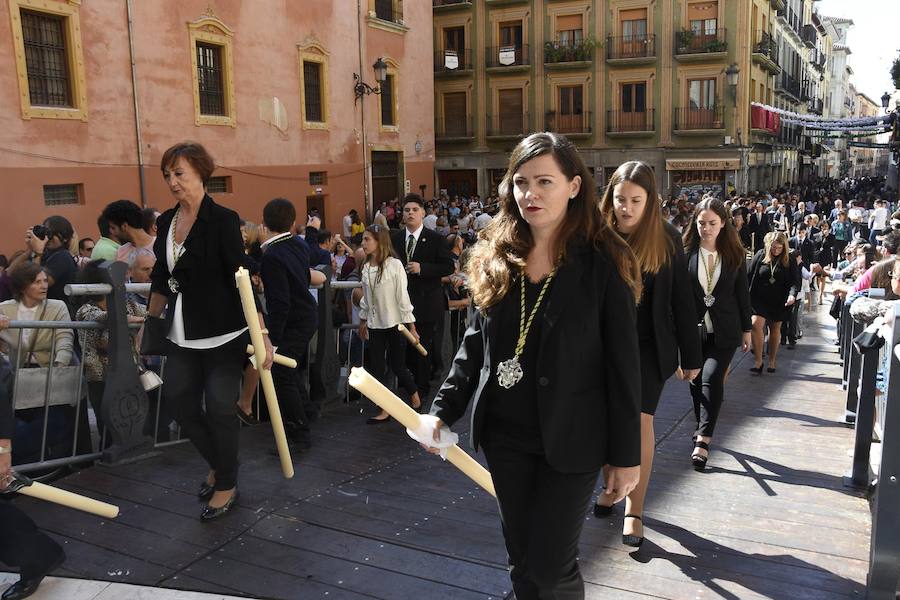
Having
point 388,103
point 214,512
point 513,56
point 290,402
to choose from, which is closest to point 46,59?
point 388,103

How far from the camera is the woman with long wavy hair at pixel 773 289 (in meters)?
8.84

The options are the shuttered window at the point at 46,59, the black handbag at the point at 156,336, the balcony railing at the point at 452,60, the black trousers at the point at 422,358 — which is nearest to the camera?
the black handbag at the point at 156,336

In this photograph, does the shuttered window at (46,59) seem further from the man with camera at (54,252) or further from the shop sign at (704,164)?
the shop sign at (704,164)

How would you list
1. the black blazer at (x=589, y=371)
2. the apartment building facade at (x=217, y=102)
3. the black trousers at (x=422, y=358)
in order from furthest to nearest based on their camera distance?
the apartment building facade at (x=217, y=102) → the black trousers at (x=422, y=358) → the black blazer at (x=589, y=371)

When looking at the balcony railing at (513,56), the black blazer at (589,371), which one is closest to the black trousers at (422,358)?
the black blazer at (589,371)

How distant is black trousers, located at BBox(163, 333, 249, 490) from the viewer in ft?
13.4

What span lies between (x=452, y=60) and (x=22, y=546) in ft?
111

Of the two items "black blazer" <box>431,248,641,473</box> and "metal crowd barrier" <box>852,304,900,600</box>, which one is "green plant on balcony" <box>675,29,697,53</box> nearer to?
"metal crowd barrier" <box>852,304,900,600</box>

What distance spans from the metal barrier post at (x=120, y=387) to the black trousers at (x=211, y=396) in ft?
3.10

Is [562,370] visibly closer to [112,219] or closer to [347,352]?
[112,219]

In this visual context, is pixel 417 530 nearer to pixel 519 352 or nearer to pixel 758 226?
pixel 519 352

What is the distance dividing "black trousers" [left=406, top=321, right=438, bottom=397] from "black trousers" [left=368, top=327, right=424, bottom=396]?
39cm

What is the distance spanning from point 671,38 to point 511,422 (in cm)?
3305

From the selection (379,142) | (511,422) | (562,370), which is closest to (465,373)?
(511,422)
